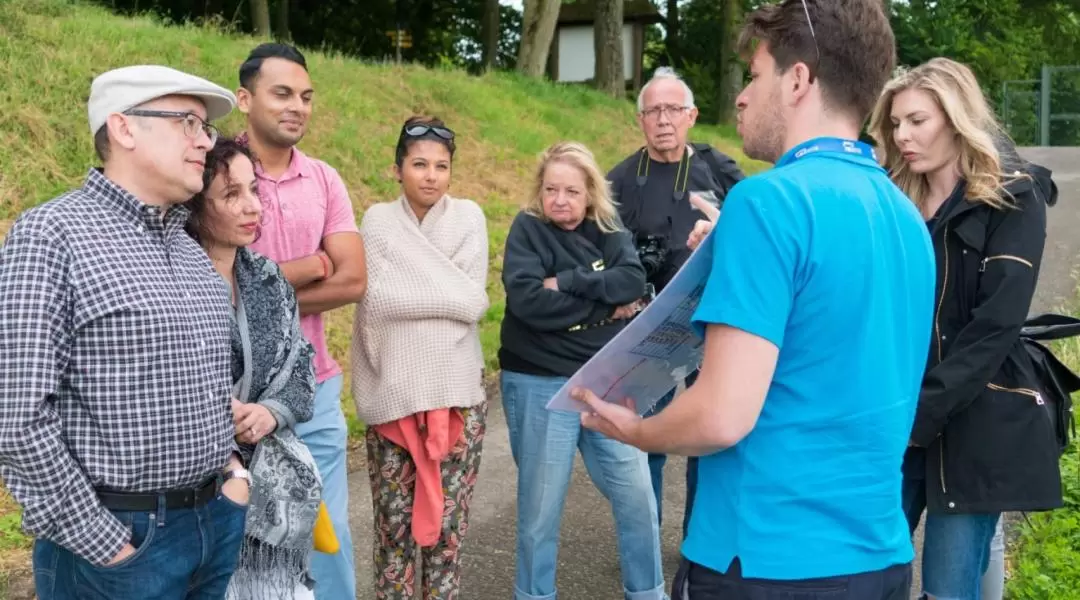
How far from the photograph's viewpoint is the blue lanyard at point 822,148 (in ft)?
7.18

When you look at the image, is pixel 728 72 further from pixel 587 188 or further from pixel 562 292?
pixel 562 292

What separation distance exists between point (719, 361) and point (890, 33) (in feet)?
2.68

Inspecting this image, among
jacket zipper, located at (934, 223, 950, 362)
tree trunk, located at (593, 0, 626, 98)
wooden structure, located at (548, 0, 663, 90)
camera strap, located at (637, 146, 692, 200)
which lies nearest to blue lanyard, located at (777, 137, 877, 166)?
jacket zipper, located at (934, 223, 950, 362)

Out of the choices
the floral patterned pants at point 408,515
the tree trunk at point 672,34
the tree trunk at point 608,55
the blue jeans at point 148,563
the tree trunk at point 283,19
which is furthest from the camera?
the tree trunk at point 672,34

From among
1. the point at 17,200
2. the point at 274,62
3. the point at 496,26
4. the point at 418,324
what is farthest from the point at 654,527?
Answer: the point at 496,26

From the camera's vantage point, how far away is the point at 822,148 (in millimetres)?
2186

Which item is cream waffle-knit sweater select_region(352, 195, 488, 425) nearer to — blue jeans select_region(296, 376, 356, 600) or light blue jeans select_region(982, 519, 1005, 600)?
blue jeans select_region(296, 376, 356, 600)

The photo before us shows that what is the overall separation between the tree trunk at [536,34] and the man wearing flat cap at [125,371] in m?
15.5

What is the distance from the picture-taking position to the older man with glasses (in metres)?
4.89

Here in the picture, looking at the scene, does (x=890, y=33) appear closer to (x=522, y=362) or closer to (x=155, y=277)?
(x=155, y=277)

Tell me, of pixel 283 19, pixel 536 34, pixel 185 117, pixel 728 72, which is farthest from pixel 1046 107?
pixel 185 117

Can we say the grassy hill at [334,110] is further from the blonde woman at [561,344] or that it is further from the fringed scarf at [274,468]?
the fringed scarf at [274,468]

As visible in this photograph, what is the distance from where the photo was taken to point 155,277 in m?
2.69

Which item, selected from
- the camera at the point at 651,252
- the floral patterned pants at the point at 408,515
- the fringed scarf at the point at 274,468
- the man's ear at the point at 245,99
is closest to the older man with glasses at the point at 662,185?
the camera at the point at 651,252
